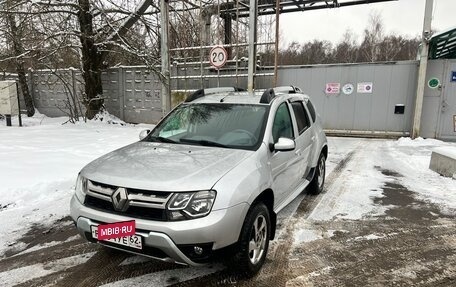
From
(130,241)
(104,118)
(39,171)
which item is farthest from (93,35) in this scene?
(130,241)

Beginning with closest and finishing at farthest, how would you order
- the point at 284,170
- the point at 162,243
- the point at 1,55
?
1. the point at 162,243
2. the point at 284,170
3. the point at 1,55

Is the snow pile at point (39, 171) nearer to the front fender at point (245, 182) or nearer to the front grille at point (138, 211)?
the front grille at point (138, 211)

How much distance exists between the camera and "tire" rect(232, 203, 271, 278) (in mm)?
2955

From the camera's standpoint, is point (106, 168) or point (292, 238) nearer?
point (106, 168)

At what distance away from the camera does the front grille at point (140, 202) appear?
8.96 ft

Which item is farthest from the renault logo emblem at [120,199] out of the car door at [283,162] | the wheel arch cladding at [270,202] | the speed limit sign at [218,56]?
the speed limit sign at [218,56]

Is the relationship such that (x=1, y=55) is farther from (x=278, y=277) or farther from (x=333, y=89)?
(x=278, y=277)

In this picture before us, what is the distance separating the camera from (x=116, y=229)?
2.79 meters

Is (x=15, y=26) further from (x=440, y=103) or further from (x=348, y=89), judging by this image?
(x=440, y=103)

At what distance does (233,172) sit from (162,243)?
0.82 m

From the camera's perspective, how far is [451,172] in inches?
266

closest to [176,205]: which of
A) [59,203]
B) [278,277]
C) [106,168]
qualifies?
[106,168]

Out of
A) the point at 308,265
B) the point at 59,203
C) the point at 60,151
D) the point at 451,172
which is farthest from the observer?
the point at 60,151

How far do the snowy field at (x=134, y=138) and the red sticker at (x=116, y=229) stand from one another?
1.82ft
